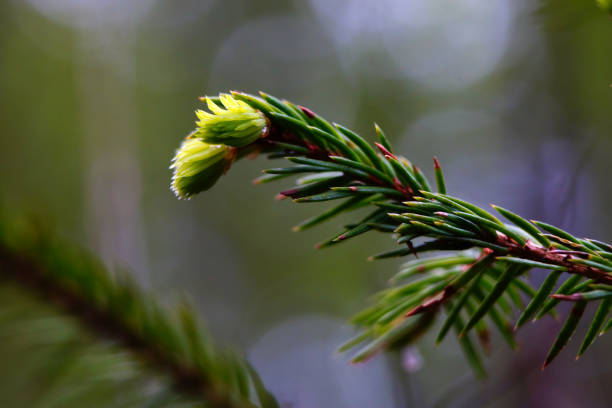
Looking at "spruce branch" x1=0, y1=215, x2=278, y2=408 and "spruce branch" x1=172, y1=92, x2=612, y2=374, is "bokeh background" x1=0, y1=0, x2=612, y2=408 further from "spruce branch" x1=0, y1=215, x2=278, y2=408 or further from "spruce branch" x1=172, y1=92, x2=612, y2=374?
"spruce branch" x1=172, y1=92, x2=612, y2=374

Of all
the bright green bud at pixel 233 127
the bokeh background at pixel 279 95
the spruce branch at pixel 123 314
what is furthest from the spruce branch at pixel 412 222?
→ the bokeh background at pixel 279 95

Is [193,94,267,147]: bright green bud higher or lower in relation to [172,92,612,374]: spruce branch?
higher

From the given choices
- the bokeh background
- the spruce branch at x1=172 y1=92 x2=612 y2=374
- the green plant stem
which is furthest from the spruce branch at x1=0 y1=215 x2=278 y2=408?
the bokeh background

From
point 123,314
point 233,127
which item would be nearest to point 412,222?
point 233,127

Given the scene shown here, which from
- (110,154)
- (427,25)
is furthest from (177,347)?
(427,25)

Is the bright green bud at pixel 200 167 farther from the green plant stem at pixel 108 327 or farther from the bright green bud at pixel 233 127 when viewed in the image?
the green plant stem at pixel 108 327

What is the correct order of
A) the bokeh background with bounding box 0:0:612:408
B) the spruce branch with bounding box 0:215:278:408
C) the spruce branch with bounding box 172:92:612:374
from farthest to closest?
the bokeh background with bounding box 0:0:612:408
the spruce branch with bounding box 0:215:278:408
the spruce branch with bounding box 172:92:612:374
